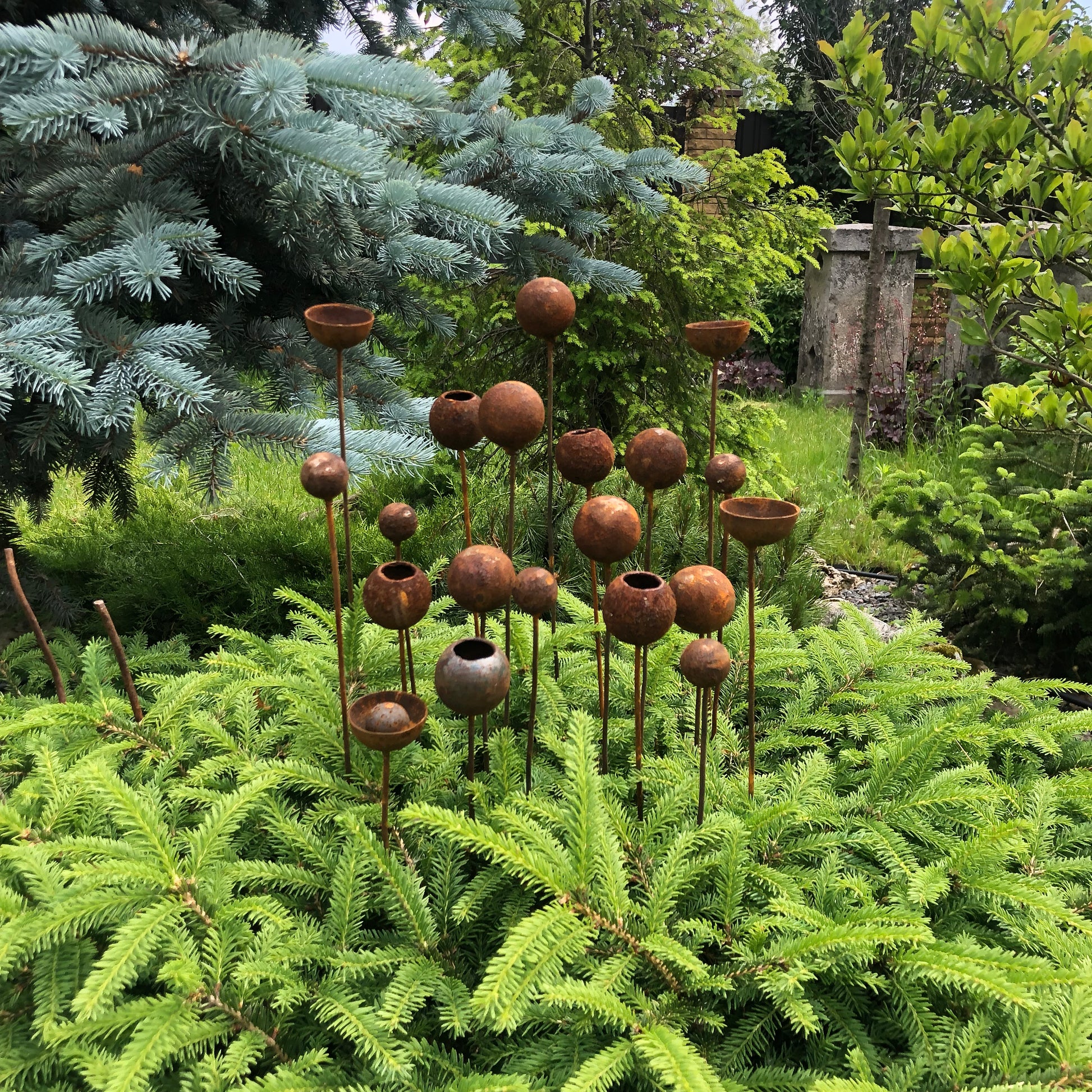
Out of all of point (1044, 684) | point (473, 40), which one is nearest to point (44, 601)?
point (473, 40)

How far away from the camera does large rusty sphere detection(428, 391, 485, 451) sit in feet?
4.58

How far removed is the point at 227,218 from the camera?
2.33 metres

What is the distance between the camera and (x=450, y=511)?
335 centimetres

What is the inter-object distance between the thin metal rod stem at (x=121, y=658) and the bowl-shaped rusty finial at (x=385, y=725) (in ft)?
1.57

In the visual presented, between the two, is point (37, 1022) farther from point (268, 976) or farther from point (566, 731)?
point (566, 731)

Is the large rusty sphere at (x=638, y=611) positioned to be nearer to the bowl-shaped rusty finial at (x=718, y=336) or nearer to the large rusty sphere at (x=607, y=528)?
the large rusty sphere at (x=607, y=528)

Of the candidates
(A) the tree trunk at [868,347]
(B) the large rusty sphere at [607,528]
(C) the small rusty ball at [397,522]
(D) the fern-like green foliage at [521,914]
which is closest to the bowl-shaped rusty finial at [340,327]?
(C) the small rusty ball at [397,522]

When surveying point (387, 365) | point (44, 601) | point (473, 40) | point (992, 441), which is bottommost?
point (44, 601)

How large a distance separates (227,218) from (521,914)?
2062mm

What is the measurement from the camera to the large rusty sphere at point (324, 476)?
1233 millimetres

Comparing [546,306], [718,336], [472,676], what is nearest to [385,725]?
[472,676]

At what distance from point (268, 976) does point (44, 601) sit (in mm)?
1881

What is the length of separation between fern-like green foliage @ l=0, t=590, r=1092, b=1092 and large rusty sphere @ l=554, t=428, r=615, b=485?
1.38 feet

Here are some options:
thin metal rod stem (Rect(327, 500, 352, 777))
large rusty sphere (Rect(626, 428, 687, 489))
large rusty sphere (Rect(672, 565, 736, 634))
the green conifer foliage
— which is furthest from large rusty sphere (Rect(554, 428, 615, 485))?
the green conifer foliage
